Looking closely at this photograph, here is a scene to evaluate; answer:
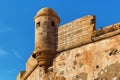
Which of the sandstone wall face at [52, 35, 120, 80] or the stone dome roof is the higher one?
the stone dome roof

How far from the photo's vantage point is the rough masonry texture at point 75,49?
13617 millimetres

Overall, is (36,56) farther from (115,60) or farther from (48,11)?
(115,60)

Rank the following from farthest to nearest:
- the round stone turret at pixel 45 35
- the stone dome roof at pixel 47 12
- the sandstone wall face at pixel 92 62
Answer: the stone dome roof at pixel 47 12, the round stone turret at pixel 45 35, the sandstone wall face at pixel 92 62

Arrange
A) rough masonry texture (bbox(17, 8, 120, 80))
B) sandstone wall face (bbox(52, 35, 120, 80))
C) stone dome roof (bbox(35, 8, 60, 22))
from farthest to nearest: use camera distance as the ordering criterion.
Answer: stone dome roof (bbox(35, 8, 60, 22)) < rough masonry texture (bbox(17, 8, 120, 80)) < sandstone wall face (bbox(52, 35, 120, 80))

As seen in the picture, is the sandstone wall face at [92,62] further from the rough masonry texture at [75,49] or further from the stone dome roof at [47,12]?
the stone dome roof at [47,12]

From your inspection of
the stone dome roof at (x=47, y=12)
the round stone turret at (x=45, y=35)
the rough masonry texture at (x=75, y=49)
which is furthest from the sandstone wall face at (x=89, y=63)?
the stone dome roof at (x=47, y=12)

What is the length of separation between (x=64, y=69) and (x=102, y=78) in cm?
182

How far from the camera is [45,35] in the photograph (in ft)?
51.0

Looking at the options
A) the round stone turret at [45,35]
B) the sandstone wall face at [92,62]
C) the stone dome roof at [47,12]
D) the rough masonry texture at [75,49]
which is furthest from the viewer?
the stone dome roof at [47,12]

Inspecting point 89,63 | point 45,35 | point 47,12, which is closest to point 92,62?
point 89,63

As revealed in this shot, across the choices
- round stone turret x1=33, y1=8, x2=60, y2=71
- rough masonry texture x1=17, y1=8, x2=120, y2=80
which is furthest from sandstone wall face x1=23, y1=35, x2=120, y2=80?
round stone turret x1=33, y1=8, x2=60, y2=71

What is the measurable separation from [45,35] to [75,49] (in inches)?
56.2

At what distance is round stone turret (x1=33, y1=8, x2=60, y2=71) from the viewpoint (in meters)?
15.4

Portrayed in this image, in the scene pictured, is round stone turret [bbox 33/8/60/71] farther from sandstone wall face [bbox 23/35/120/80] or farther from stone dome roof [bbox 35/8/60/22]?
sandstone wall face [bbox 23/35/120/80]
